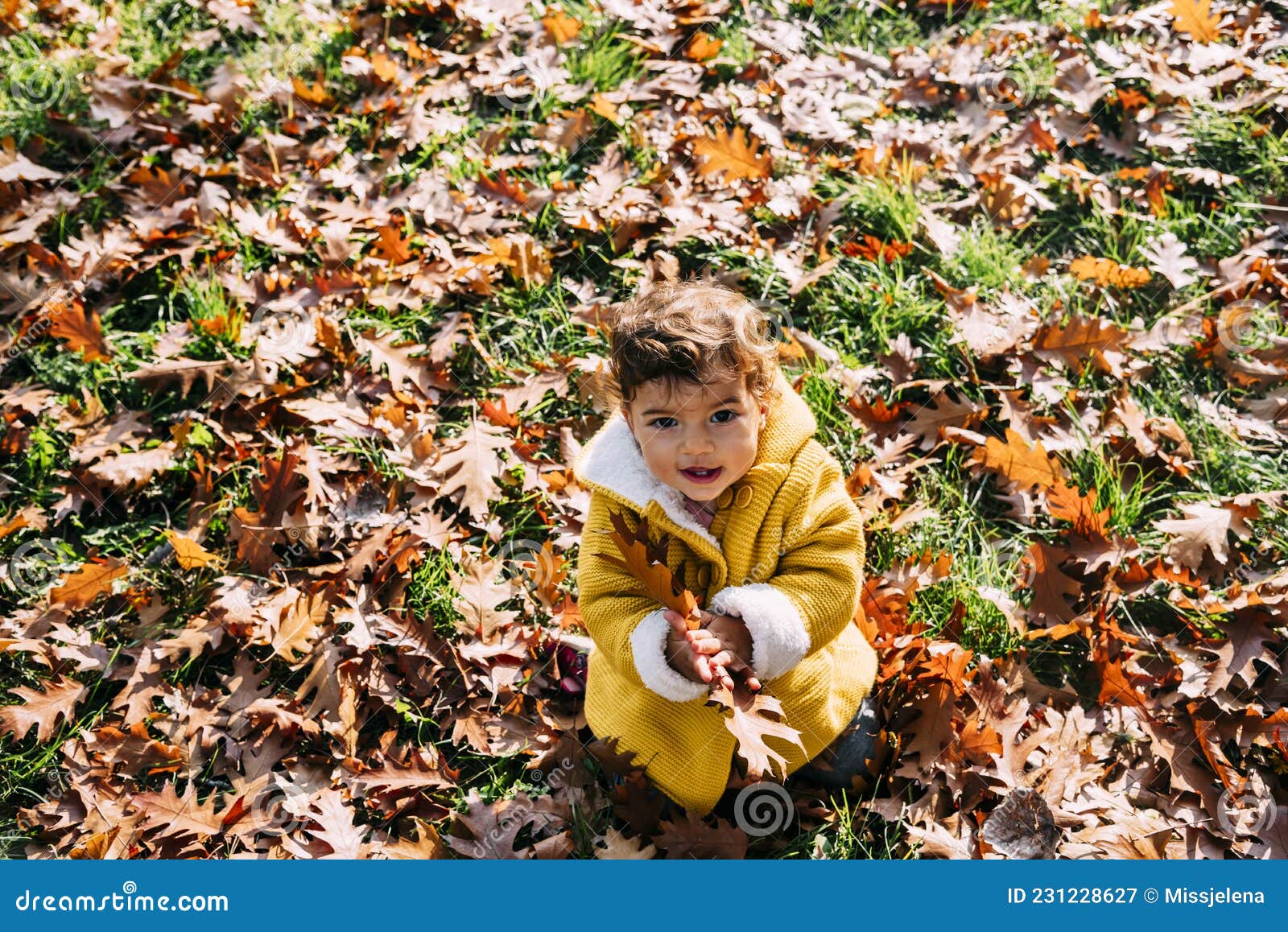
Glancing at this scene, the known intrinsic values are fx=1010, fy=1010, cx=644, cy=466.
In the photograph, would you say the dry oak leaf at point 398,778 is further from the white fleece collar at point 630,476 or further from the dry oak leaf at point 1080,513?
the dry oak leaf at point 1080,513

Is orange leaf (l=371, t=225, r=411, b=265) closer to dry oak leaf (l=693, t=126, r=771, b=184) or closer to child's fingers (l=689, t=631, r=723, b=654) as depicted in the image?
dry oak leaf (l=693, t=126, r=771, b=184)

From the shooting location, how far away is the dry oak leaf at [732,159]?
167 inches

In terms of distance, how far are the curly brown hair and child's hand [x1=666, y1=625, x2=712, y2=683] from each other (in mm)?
531

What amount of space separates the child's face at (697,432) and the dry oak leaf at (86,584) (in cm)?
198

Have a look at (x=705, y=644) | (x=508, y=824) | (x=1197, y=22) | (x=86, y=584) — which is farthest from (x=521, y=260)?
(x=1197, y=22)

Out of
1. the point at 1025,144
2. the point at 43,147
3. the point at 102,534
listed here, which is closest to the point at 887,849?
the point at 102,534

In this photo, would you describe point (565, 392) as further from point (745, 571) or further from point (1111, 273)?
point (1111, 273)

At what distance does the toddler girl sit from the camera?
2.12 m

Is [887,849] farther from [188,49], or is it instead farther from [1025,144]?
[188,49]

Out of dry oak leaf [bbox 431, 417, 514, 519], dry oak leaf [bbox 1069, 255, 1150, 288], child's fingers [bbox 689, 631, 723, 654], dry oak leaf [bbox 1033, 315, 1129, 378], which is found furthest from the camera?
dry oak leaf [bbox 1069, 255, 1150, 288]

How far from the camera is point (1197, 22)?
4699 mm

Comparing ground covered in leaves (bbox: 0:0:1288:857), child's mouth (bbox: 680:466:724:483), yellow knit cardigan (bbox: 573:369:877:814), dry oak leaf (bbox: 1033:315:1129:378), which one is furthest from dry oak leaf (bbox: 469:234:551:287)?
child's mouth (bbox: 680:466:724:483)

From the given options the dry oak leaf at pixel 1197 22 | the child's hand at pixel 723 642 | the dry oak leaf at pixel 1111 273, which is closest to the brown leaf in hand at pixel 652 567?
the child's hand at pixel 723 642

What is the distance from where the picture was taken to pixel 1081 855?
251 centimetres
